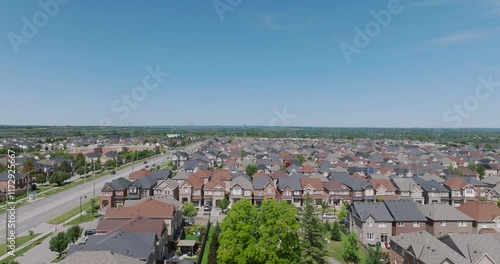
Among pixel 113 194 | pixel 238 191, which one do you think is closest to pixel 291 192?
pixel 238 191

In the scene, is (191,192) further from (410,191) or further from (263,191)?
(410,191)

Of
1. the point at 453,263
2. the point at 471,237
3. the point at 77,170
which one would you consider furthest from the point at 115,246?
the point at 77,170

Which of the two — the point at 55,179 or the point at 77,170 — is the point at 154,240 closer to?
the point at 55,179

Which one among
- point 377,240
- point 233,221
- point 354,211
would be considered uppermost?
point 233,221

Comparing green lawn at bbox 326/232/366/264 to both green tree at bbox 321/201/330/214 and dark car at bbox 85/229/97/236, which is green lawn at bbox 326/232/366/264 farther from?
dark car at bbox 85/229/97/236

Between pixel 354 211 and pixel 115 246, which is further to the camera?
pixel 354 211

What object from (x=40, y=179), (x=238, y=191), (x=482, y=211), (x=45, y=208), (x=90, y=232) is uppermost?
(x=482, y=211)
